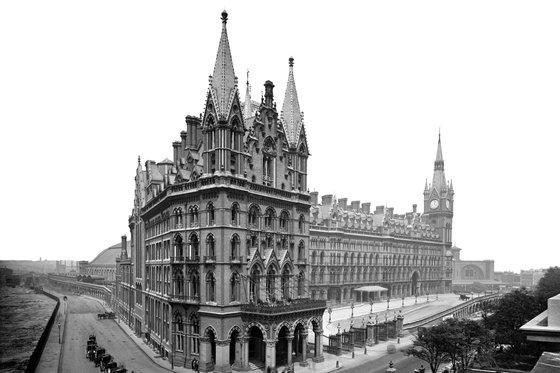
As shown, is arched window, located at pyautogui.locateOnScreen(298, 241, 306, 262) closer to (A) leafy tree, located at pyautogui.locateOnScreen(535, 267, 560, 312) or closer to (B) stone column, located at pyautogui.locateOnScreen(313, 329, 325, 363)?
A: (B) stone column, located at pyautogui.locateOnScreen(313, 329, 325, 363)

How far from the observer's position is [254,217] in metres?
54.3

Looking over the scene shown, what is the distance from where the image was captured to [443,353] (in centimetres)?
4775

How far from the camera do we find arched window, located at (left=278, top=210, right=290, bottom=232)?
5878cm

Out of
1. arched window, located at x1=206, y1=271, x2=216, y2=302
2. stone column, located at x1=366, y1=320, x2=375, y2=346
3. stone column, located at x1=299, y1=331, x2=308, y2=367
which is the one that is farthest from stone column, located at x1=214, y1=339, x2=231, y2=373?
stone column, located at x1=366, y1=320, x2=375, y2=346

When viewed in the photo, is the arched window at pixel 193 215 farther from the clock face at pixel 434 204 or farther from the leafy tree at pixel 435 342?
the clock face at pixel 434 204

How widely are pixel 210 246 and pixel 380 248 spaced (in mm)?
87729

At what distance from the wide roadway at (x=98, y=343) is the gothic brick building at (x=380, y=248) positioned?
156 ft

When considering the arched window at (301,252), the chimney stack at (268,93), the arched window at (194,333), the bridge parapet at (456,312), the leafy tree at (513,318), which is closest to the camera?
the arched window at (194,333)

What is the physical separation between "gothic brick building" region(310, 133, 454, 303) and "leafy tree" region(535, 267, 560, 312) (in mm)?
38087

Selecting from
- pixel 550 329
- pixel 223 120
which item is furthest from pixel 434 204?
pixel 550 329

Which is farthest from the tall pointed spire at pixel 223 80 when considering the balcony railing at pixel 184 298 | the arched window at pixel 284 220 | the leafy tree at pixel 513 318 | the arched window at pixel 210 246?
the leafy tree at pixel 513 318

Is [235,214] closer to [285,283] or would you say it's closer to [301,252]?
[285,283]

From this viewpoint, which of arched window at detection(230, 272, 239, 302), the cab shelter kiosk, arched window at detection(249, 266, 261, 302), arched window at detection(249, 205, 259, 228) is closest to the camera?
arched window at detection(230, 272, 239, 302)

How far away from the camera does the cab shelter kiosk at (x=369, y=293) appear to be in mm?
113625
